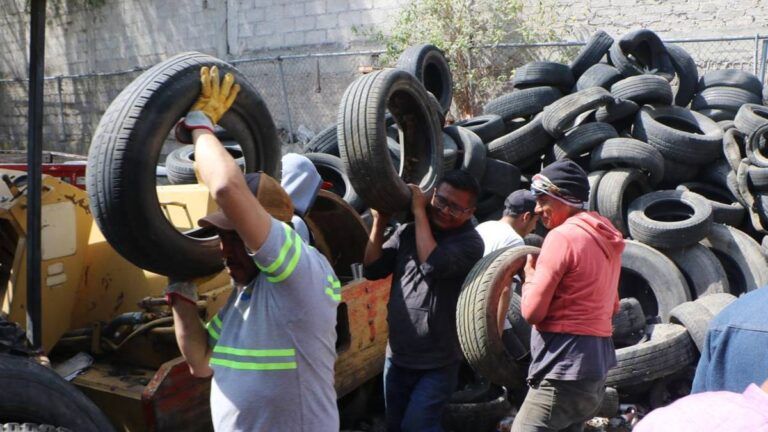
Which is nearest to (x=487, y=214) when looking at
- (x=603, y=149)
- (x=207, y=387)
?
(x=603, y=149)

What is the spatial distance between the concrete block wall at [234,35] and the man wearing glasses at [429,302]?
7.94 m

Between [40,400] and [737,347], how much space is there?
248 centimetres

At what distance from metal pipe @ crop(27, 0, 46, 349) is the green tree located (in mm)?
8888

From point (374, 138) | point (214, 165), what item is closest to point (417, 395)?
point (374, 138)

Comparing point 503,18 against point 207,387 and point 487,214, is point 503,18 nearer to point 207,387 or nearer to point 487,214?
point 487,214

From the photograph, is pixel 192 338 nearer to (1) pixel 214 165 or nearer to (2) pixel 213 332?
(2) pixel 213 332

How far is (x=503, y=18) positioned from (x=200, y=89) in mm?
9520

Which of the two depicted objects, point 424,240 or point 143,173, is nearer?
point 143,173

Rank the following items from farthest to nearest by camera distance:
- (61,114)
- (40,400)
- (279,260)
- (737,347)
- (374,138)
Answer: (61,114), (374,138), (40,400), (279,260), (737,347)

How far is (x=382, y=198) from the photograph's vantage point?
3.81 m

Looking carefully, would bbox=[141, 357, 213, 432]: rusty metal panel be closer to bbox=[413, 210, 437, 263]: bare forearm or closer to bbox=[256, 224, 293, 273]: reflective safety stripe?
bbox=[413, 210, 437, 263]: bare forearm

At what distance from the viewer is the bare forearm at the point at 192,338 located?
244cm

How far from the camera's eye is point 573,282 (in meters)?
3.36

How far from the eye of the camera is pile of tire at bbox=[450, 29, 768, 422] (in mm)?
5562
